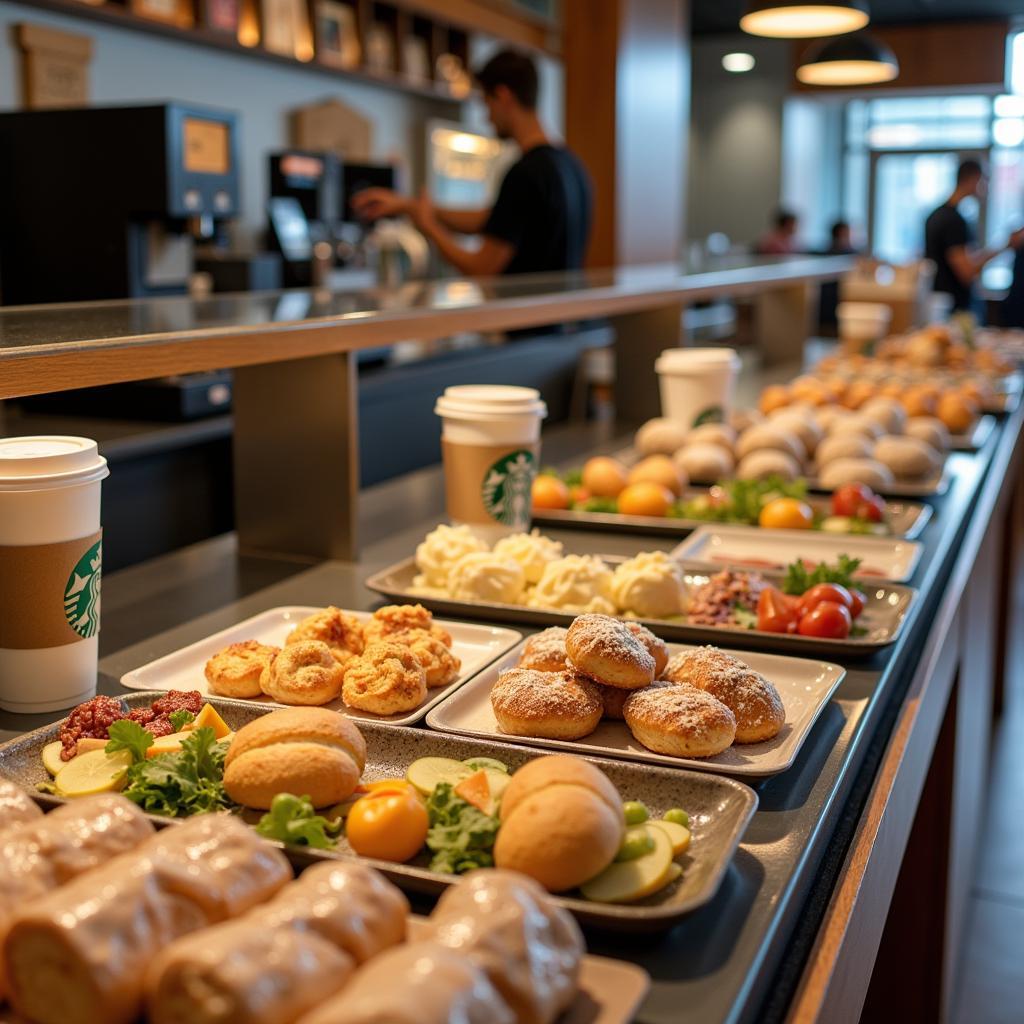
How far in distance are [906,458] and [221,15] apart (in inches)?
153

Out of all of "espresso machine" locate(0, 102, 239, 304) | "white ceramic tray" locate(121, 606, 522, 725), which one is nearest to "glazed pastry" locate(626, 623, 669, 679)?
"white ceramic tray" locate(121, 606, 522, 725)

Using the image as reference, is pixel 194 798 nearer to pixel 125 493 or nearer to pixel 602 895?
pixel 602 895

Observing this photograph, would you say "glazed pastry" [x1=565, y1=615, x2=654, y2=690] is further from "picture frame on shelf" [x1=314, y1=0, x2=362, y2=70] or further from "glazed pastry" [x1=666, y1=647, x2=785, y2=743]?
"picture frame on shelf" [x1=314, y1=0, x2=362, y2=70]

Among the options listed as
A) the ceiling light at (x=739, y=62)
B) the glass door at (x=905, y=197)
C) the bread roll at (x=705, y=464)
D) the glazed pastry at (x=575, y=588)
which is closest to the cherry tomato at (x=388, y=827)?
the glazed pastry at (x=575, y=588)

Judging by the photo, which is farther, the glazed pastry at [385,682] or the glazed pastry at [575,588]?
the glazed pastry at [575,588]

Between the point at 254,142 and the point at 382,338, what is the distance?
185 inches

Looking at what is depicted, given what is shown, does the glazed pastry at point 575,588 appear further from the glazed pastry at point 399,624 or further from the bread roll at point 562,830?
the bread roll at point 562,830

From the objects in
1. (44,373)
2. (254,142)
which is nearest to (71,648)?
(44,373)

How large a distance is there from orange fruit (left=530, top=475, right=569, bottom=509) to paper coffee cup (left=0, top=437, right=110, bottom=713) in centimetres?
94

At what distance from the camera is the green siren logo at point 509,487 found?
1.69 metres

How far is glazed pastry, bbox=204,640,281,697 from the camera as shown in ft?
3.76

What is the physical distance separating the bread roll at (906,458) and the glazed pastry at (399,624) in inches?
49.9

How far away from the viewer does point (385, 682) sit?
3.62 ft

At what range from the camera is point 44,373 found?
1.08 metres
